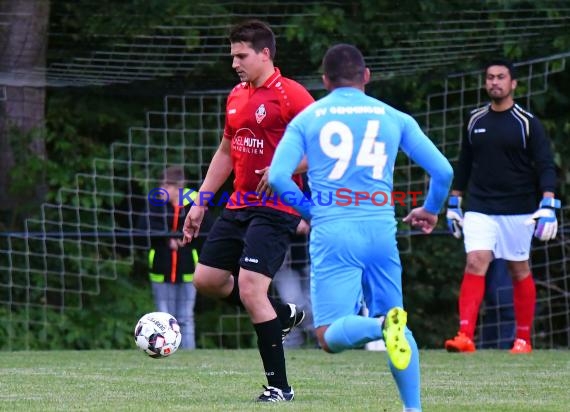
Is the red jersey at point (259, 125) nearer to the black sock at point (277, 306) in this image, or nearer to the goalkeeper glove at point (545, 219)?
the black sock at point (277, 306)

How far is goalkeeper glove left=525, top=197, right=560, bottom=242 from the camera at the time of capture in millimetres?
9305

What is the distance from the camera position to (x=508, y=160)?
9766mm

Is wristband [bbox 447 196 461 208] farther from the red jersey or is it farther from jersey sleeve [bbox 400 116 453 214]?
jersey sleeve [bbox 400 116 453 214]

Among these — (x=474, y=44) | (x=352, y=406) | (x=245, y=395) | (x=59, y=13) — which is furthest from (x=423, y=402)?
(x=59, y=13)

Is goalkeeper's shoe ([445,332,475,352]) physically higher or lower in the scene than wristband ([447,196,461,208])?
lower

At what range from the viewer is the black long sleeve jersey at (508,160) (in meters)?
9.74

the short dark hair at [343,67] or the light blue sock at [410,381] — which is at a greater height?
the short dark hair at [343,67]

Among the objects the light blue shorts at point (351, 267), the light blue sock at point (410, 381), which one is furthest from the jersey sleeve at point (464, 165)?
the light blue sock at point (410, 381)

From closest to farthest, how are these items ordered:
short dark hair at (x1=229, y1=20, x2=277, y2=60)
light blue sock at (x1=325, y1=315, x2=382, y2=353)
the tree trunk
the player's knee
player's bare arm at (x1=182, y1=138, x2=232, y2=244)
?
light blue sock at (x1=325, y1=315, x2=382, y2=353), short dark hair at (x1=229, y1=20, x2=277, y2=60), the player's knee, player's bare arm at (x1=182, y1=138, x2=232, y2=244), the tree trunk

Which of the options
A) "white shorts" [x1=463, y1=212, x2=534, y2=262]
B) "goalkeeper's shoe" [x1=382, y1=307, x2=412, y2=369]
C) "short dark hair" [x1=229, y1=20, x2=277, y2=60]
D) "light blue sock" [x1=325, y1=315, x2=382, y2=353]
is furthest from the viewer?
"white shorts" [x1=463, y1=212, x2=534, y2=262]

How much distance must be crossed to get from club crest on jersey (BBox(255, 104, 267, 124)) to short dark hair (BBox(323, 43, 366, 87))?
1.30 meters

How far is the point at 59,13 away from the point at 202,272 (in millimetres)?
8262

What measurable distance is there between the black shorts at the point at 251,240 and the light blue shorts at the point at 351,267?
1.09 metres

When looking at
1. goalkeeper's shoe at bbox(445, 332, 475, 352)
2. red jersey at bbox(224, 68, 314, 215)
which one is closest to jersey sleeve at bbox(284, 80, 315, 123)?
red jersey at bbox(224, 68, 314, 215)
